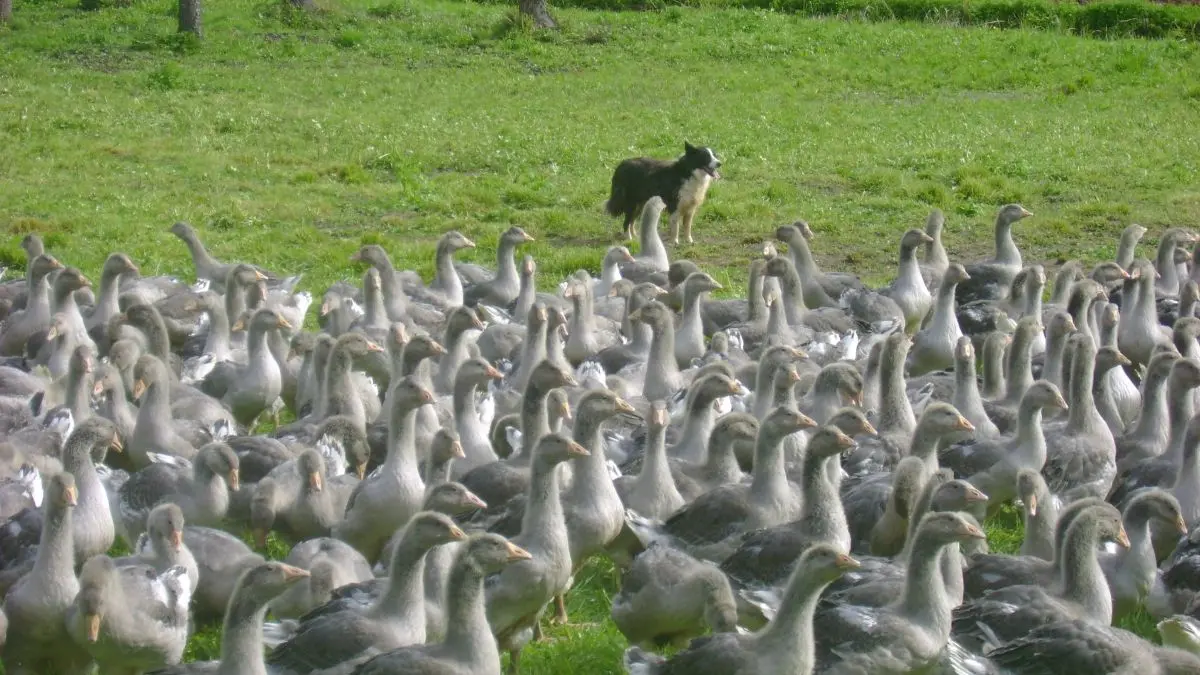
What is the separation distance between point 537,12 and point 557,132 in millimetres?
8772

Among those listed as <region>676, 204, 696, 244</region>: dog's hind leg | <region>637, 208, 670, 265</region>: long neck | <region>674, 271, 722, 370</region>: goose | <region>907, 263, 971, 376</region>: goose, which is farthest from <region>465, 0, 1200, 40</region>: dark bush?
<region>674, 271, 722, 370</region>: goose

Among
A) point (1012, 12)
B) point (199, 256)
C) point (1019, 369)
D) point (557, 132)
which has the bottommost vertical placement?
point (557, 132)

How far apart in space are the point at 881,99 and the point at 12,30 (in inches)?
648

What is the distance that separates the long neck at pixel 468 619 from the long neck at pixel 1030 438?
12.6ft

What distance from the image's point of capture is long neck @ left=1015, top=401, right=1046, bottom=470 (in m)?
9.08

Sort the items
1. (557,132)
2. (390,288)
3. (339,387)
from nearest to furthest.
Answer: (339,387), (390,288), (557,132)

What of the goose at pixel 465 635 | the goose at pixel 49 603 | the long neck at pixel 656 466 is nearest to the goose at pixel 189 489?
the goose at pixel 49 603

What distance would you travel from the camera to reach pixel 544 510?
25.0 ft

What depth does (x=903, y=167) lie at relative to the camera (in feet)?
65.5

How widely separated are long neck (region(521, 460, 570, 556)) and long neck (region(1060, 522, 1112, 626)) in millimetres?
2297

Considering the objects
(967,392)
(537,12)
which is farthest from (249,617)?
(537,12)

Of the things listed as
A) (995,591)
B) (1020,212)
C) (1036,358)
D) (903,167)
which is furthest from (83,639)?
(903,167)

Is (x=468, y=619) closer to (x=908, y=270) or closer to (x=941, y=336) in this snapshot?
(x=941, y=336)

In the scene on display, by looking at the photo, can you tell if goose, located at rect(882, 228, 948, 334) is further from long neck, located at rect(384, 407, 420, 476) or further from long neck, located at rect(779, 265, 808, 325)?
long neck, located at rect(384, 407, 420, 476)
